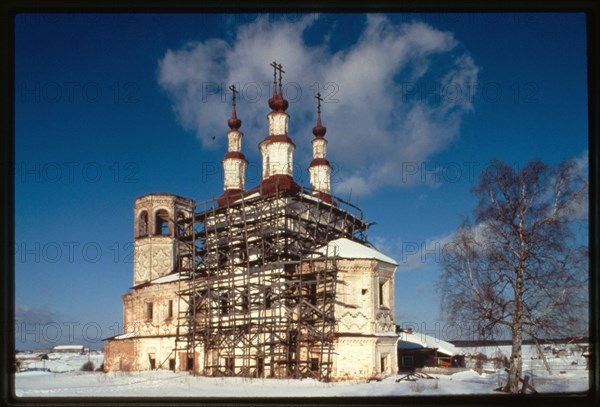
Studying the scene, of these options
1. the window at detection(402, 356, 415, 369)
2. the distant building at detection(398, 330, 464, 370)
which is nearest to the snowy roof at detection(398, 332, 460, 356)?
the distant building at detection(398, 330, 464, 370)

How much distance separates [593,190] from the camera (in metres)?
7.58

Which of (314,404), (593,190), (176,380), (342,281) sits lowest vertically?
(176,380)

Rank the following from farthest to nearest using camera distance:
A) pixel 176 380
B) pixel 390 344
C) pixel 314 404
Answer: pixel 390 344 → pixel 176 380 → pixel 314 404

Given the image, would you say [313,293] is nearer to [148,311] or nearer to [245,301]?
[245,301]

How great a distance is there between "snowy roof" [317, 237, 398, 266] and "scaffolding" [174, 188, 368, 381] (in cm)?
24

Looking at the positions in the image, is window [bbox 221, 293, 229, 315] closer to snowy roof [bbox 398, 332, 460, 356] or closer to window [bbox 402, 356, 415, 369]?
snowy roof [bbox 398, 332, 460, 356]

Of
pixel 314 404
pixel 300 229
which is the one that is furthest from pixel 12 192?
pixel 300 229

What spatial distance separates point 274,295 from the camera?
19219 mm

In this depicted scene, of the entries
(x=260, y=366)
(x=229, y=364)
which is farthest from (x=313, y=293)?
(x=229, y=364)

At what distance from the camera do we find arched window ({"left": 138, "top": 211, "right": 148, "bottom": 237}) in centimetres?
2858

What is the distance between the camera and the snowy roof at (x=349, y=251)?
19.2 meters

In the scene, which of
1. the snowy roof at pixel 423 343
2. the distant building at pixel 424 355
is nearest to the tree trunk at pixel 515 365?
the distant building at pixel 424 355
